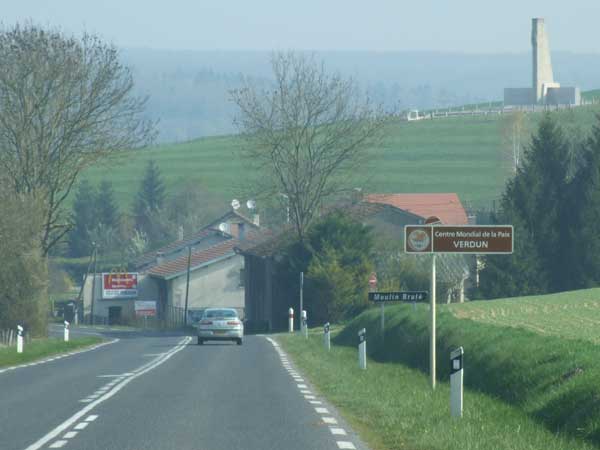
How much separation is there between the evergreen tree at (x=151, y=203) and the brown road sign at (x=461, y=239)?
13907 centimetres

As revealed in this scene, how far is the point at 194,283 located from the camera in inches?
4090

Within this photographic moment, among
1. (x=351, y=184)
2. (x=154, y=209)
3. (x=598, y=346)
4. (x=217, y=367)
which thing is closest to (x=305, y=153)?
(x=351, y=184)

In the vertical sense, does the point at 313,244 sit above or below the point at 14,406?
above

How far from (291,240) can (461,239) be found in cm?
5612

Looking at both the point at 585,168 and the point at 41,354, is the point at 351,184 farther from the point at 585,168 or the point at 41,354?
the point at 41,354

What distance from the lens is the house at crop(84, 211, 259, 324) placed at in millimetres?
103875

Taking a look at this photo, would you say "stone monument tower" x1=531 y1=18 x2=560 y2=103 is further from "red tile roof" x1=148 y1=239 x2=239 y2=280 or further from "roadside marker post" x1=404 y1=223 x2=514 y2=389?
Result: "roadside marker post" x1=404 y1=223 x2=514 y2=389

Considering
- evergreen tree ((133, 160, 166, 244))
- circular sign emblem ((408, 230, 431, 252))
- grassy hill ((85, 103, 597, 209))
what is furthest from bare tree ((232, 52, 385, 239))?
evergreen tree ((133, 160, 166, 244))

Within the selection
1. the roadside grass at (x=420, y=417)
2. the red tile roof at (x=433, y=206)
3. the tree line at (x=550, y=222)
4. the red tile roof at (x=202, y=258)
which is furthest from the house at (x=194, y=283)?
the roadside grass at (x=420, y=417)

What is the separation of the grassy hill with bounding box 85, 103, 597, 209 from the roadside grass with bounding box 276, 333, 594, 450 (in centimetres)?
8809

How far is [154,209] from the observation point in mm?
163250

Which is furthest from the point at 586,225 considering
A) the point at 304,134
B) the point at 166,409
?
the point at 166,409

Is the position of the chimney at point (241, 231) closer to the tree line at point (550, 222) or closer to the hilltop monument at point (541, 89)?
the tree line at point (550, 222)

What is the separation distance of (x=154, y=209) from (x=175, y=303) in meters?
58.5
